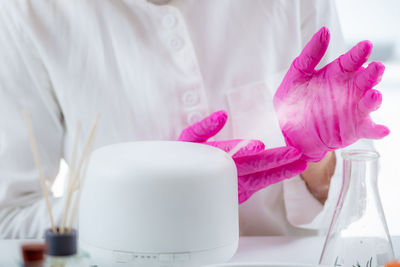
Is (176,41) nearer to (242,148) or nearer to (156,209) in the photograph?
(242,148)

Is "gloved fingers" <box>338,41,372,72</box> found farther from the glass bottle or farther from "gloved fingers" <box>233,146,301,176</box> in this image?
the glass bottle

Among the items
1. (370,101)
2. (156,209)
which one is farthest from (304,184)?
(156,209)

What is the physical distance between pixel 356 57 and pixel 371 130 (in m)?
0.09

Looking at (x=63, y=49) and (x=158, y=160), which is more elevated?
(x=63, y=49)

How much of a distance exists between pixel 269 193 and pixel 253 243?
0.16 m

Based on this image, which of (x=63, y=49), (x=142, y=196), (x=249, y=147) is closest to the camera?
(x=142, y=196)

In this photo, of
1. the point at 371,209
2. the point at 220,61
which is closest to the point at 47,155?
the point at 220,61

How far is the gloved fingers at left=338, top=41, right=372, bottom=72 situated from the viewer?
51cm

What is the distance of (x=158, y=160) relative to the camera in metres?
0.47

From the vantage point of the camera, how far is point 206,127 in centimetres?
63

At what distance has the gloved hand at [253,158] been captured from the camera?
61cm

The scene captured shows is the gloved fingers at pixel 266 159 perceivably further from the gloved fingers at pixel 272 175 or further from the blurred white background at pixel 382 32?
the blurred white background at pixel 382 32

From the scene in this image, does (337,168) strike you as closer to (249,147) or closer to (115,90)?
(249,147)

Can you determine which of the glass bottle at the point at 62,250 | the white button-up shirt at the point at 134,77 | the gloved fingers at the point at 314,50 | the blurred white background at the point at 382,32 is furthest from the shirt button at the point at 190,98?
the blurred white background at the point at 382,32
